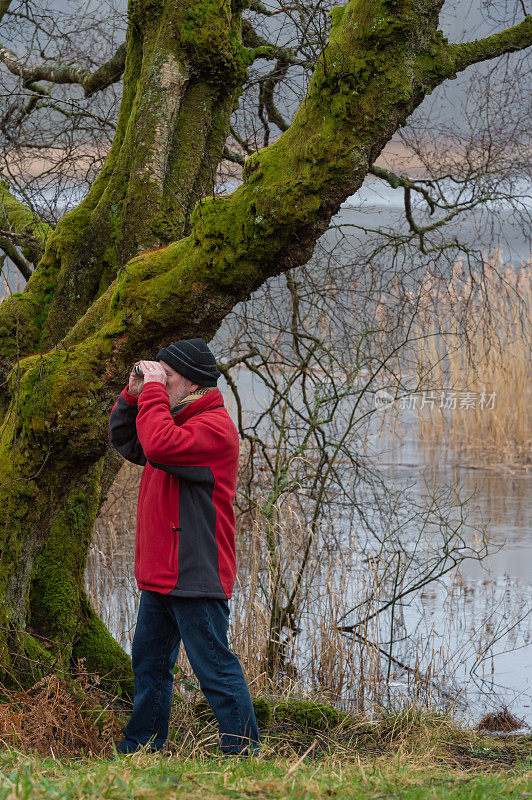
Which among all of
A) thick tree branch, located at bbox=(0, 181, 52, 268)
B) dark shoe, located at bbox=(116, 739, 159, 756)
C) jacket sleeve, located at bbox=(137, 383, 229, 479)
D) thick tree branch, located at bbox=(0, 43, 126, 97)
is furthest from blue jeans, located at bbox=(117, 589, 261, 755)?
thick tree branch, located at bbox=(0, 43, 126, 97)

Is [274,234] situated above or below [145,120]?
below

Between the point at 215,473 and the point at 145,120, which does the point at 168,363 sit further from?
the point at 145,120

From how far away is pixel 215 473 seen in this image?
3.31m

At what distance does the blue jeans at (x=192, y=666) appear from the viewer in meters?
3.27

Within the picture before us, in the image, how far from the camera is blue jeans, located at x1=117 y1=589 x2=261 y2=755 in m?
3.27

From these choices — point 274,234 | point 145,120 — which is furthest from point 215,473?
point 145,120

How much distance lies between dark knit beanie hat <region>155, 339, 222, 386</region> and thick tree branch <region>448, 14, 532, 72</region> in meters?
1.59

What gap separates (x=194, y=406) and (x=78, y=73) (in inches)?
154

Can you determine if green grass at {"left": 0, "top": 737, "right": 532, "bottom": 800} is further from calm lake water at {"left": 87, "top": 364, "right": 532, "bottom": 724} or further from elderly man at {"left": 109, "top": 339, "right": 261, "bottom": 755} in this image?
calm lake water at {"left": 87, "top": 364, "right": 532, "bottom": 724}

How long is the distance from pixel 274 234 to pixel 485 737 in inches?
131

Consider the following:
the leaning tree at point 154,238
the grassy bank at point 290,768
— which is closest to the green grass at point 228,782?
the grassy bank at point 290,768

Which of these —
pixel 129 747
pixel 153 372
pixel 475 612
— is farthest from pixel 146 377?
pixel 475 612

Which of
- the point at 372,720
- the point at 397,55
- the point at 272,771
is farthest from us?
the point at 372,720

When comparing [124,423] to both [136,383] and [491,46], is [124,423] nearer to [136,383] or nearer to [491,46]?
[136,383]
